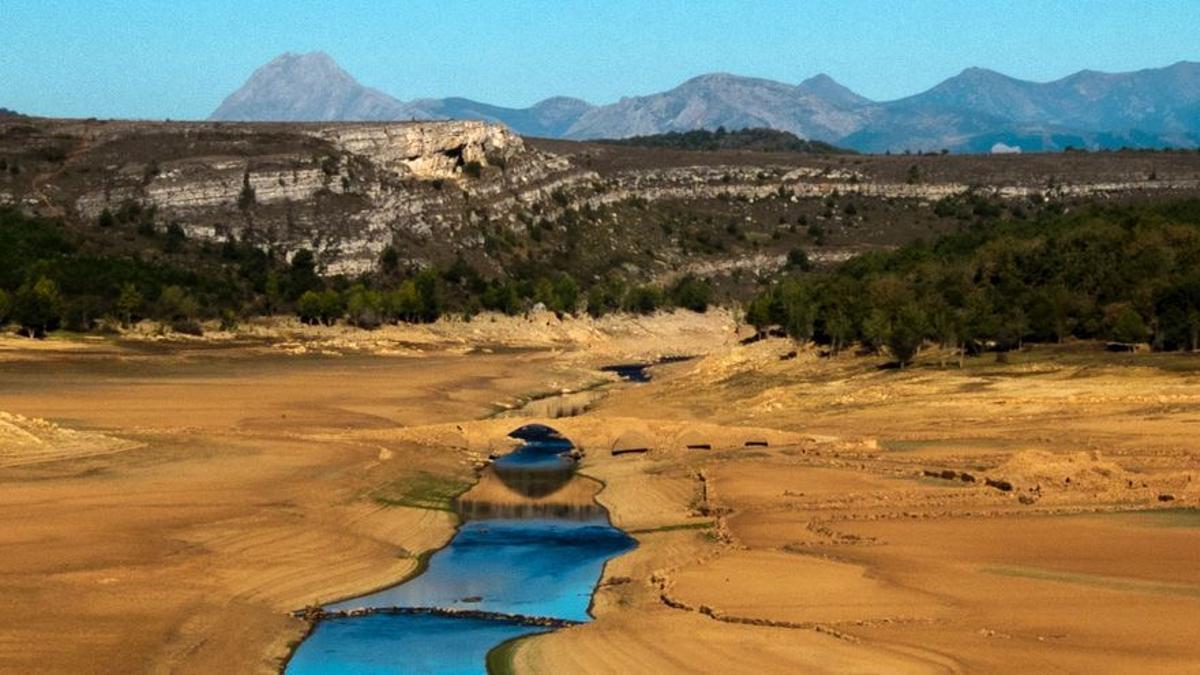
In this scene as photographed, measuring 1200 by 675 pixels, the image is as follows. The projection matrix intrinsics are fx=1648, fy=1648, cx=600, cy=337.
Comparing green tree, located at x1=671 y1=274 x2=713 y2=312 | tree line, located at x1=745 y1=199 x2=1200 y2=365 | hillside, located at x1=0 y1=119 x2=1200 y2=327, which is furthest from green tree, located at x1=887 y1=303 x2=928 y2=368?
green tree, located at x1=671 y1=274 x2=713 y2=312

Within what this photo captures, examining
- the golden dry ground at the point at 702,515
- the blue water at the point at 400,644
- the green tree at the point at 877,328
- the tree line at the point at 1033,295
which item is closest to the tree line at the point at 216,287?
the golden dry ground at the point at 702,515

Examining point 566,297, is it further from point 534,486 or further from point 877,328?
point 534,486

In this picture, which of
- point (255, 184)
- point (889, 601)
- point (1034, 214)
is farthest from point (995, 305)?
point (1034, 214)

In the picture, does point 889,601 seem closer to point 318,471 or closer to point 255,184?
point 318,471

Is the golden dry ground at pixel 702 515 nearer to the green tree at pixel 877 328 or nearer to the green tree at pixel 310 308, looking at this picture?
the green tree at pixel 877 328

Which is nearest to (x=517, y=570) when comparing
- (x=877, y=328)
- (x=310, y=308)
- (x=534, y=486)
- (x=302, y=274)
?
(x=534, y=486)

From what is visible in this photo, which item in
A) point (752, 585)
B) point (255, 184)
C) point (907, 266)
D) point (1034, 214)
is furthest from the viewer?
point (1034, 214)

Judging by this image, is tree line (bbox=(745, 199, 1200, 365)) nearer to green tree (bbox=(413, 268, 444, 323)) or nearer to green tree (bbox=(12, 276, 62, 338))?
green tree (bbox=(413, 268, 444, 323))
